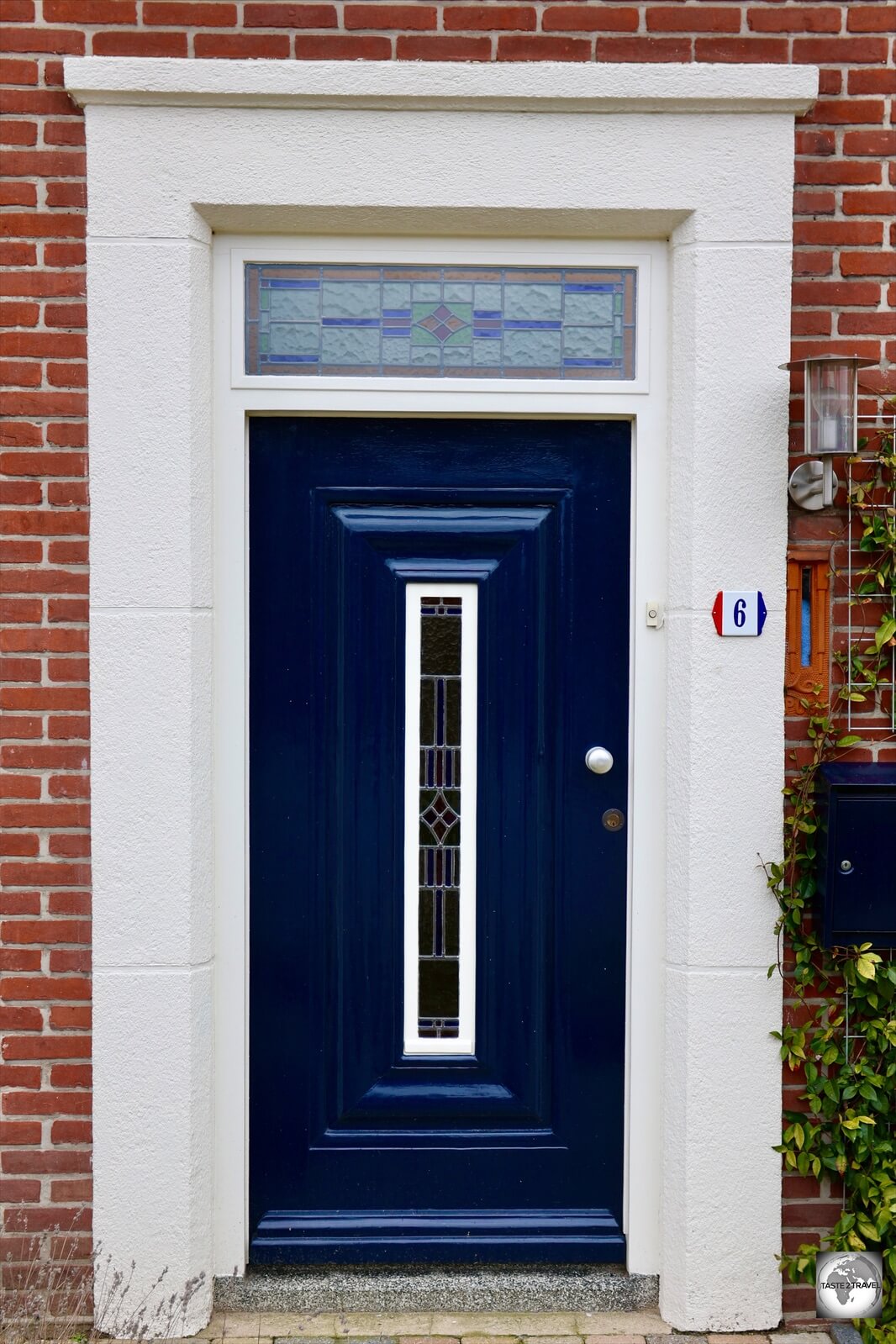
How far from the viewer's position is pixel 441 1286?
11.2 ft

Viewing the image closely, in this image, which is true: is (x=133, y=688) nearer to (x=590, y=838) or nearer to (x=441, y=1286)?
(x=590, y=838)

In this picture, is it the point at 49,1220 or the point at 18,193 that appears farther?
the point at 49,1220

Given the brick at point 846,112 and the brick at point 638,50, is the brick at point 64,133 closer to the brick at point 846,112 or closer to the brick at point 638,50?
the brick at point 638,50

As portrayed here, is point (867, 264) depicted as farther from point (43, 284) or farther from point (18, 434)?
point (18, 434)

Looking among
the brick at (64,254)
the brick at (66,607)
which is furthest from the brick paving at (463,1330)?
the brick at (64,254)

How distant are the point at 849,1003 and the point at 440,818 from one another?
3.98 feet

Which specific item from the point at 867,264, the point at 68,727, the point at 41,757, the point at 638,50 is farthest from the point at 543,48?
the point at 41,757

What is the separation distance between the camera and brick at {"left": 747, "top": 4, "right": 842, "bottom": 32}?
3195 mm

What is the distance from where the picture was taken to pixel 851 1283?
329 cm

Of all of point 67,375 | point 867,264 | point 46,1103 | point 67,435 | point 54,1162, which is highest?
point 867,264

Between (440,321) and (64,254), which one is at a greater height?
(64,254)

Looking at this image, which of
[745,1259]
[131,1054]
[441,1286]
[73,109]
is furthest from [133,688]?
[745,1259]

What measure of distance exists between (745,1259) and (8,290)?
10.6 ft

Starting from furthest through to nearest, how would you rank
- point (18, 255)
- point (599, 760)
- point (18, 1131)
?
1. point (599, 760)
2. point (18, 1131)
3. point (18, 255)
